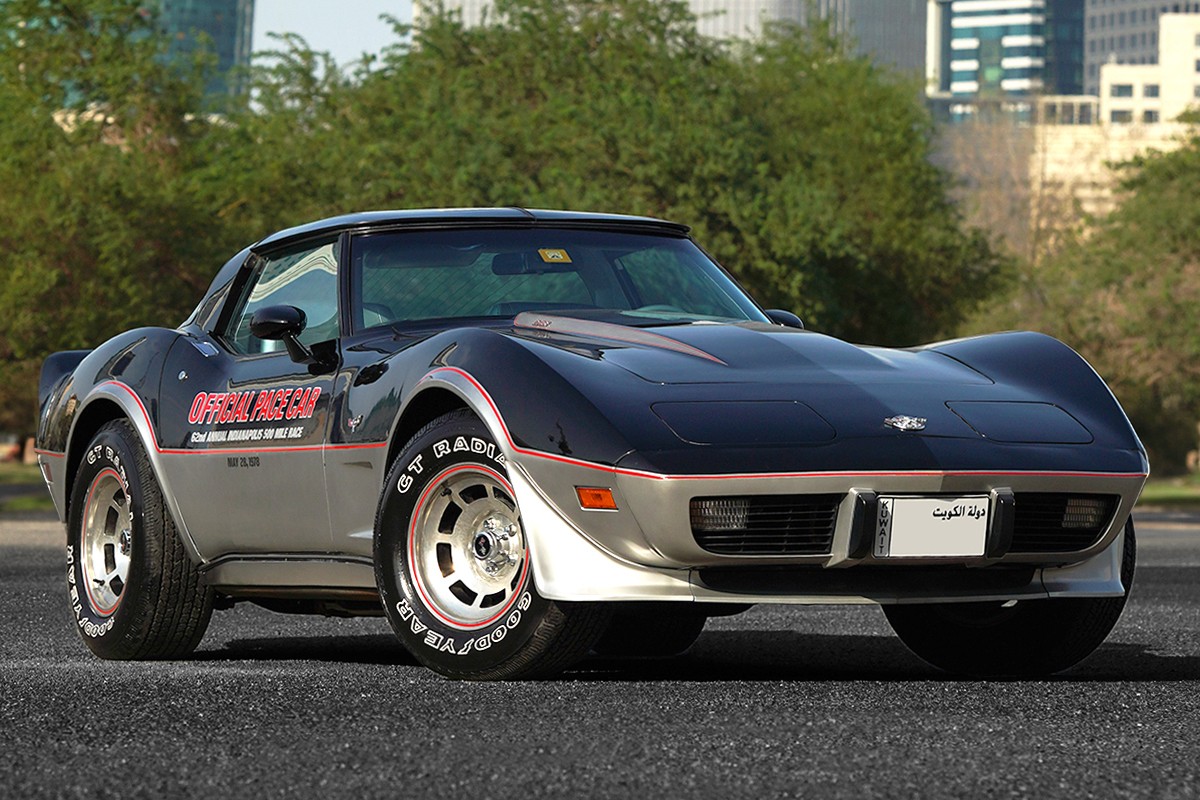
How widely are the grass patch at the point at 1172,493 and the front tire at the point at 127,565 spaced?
1476cm

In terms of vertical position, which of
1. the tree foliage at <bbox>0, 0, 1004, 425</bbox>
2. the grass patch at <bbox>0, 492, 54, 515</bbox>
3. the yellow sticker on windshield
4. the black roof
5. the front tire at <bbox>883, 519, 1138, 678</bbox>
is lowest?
the grass patch at <bbox>0, 492, 54, 515</bbox>

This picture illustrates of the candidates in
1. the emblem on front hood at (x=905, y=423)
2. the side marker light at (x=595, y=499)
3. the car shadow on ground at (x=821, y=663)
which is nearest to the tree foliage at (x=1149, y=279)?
the car shadow on ground at (x=821, y=663)

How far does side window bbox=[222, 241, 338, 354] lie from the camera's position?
23.4ft

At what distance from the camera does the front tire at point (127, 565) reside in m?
7.18

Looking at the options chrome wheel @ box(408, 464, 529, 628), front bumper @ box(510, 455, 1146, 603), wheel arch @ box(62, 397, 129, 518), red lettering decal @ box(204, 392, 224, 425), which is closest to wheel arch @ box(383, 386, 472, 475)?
chrome wheel @ box(408, 464, 529, 628)

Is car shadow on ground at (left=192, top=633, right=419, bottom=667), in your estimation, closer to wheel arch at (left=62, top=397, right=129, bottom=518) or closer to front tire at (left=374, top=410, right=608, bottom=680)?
front tire at (left=374, top=410, right=608, bottom=680)

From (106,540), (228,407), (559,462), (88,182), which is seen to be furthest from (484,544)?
(88,182)

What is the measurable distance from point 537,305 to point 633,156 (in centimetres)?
2770

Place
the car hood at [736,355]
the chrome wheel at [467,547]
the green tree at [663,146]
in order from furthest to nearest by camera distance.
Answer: the green tree at [663,146] → the car hood at [736,355] → the chrome wheel at [467,547]

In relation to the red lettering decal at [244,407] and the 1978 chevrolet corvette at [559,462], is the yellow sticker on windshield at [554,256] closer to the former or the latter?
the 1978 chevrolet corvette at [559,462]

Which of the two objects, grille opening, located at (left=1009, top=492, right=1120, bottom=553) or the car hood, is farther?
the car hood

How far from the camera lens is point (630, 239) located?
7.47 metres

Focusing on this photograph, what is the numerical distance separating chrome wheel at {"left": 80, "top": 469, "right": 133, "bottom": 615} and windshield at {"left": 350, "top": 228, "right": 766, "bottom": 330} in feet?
4.03

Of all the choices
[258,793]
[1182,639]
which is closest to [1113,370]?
[1182,639]
